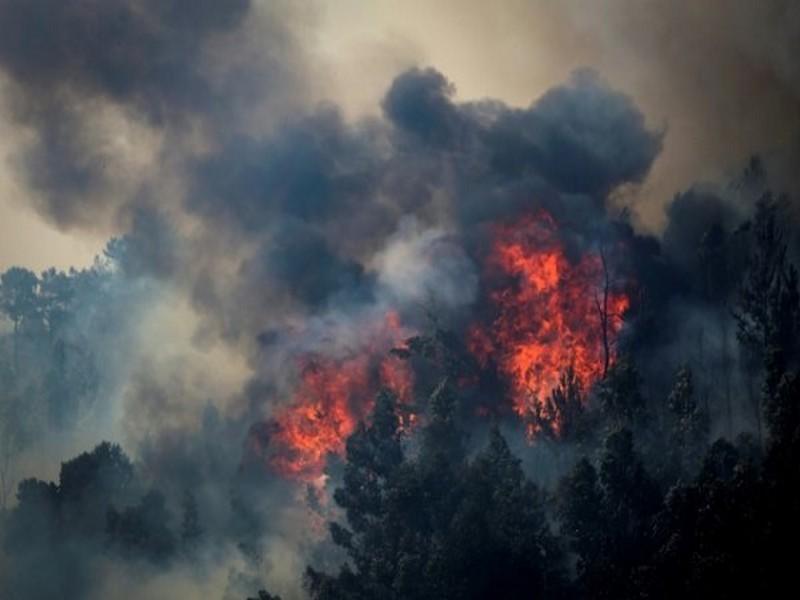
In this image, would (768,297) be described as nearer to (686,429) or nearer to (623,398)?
(686,429)

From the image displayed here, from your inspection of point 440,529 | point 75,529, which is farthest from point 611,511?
point 75,529

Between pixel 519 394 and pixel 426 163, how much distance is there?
28603 mm

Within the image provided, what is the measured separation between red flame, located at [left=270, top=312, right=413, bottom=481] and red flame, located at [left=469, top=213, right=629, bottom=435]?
8.45 m

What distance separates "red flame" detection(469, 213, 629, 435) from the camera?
83.2m

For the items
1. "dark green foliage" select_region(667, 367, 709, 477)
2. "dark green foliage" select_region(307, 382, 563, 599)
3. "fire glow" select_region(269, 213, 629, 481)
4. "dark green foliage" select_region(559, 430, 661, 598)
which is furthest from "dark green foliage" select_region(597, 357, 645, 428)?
"dark green foliage" select_region(307, 382, 563, 599)

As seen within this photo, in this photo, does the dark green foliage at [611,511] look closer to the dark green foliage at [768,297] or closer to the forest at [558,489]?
the forest at [558,489]

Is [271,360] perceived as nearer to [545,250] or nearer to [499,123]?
[545,250]

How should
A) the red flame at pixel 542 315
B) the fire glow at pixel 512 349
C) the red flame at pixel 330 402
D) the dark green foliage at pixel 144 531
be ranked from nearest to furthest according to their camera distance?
the dark green foliage at pixel 144 531 < the red flame at pixel 330 402 < the fire glow at pixel 512 349 < the red flame at pixel 542 315

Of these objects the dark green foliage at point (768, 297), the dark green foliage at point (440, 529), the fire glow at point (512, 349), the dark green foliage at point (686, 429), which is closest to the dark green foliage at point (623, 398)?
the dark green foliage at point (686, 429)

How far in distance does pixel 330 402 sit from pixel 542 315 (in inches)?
839

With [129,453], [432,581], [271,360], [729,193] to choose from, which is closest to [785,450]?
[432,581]

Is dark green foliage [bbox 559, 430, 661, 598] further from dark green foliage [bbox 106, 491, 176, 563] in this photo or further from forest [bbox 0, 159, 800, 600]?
dark green foliage [bbox 106, 491, 176, 563]

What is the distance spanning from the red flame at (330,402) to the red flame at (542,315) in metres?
8.45

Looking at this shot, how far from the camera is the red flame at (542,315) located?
83250 millimetres
